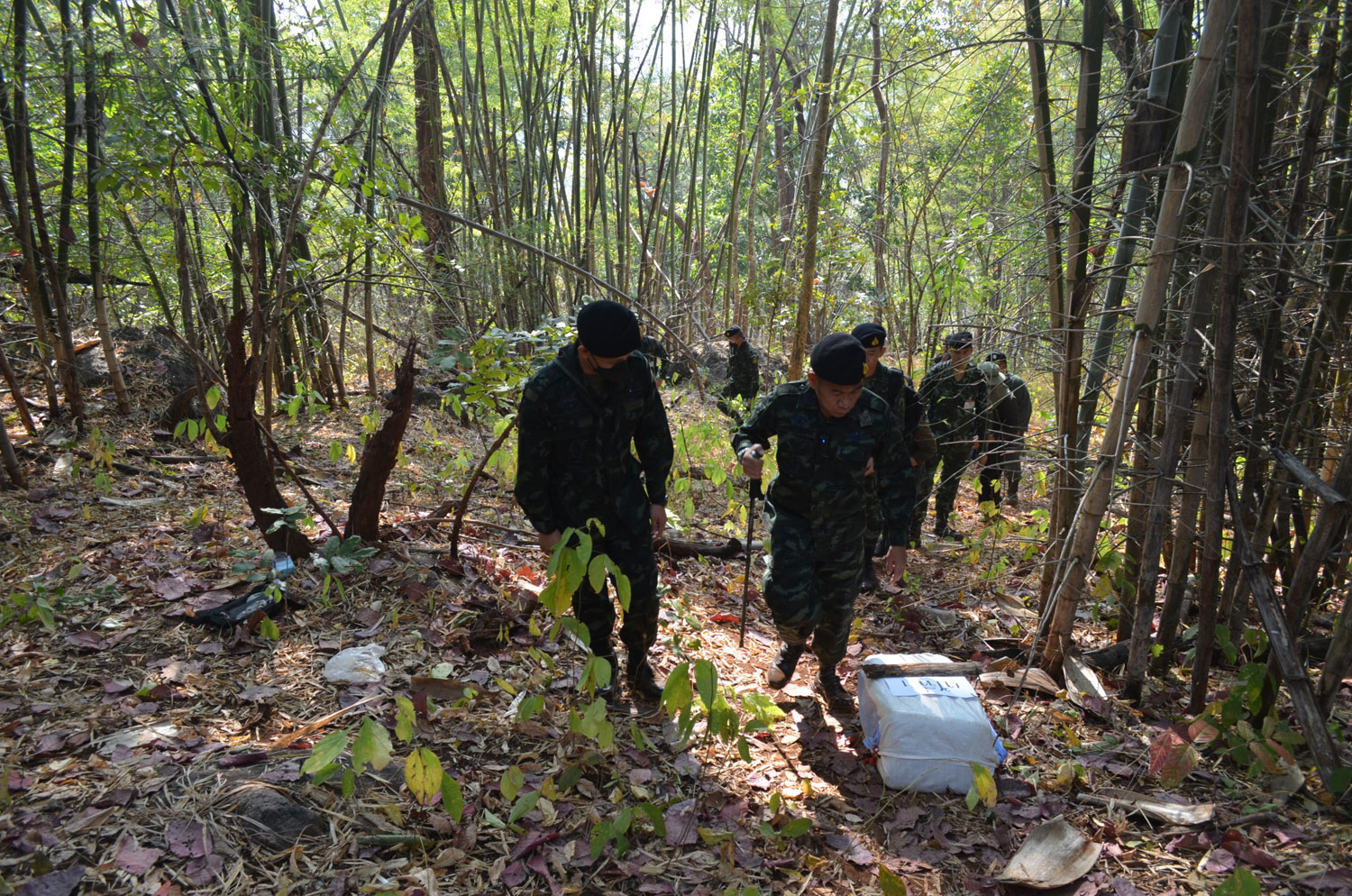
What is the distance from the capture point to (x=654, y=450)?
9.75 feet

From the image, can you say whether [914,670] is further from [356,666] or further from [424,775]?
[356,666]

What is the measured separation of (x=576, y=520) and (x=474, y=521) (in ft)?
5.45

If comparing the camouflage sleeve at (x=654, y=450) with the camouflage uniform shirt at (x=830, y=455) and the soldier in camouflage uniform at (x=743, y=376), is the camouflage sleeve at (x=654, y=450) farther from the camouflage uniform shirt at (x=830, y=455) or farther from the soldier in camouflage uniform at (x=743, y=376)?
the soldier in camouflage uniform at (x=743, y=376)

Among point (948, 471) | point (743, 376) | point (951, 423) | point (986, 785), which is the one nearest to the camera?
point (986, 785)

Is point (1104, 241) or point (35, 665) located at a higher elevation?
point (1104, 241)

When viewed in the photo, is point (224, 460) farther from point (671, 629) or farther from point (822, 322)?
point (822, 322)

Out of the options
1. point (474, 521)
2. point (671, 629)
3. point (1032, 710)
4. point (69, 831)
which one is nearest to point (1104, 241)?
point (1032, 710)

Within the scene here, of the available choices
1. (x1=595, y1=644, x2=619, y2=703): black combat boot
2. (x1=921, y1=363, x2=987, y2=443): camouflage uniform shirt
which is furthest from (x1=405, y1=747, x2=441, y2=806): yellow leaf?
(x1=921, y1=363, x2=987, y2=443): camouflage uniform shirt

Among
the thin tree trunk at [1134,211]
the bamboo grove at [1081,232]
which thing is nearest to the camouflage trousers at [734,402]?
the bamboo grove at [1081,232]

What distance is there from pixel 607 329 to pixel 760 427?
85 cm

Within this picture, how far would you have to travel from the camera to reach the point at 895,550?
3.14 meters

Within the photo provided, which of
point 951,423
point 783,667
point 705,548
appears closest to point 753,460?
point 783,667

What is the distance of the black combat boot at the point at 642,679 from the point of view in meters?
3.06

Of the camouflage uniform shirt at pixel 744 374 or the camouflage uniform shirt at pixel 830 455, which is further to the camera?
the camouflage uniform shirt at pixel 744 374
